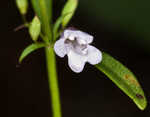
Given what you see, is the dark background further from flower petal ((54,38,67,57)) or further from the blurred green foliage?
flower petal ((54,38,67,57))

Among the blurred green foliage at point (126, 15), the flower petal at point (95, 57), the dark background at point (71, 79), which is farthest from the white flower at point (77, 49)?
the dark background at point (71, 79)

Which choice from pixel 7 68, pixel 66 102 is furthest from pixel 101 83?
pixel 7 68

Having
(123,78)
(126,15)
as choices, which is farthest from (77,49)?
(126,15)

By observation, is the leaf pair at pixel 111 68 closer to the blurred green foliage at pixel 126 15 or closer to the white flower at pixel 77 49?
the white flower at pixel 77 49

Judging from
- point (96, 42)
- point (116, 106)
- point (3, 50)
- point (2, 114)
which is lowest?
point (116, 106)

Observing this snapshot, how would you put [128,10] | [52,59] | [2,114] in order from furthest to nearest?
1. [2,114]
2. [128,10]
3. [52,59]

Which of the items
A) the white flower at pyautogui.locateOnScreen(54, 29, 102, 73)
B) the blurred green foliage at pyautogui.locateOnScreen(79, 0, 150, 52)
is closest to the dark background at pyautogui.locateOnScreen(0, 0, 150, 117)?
the blurred green foliage at pyautogui.locateOnScreen(79, 0, 150, 52)

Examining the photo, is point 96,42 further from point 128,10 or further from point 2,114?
point 2,114
